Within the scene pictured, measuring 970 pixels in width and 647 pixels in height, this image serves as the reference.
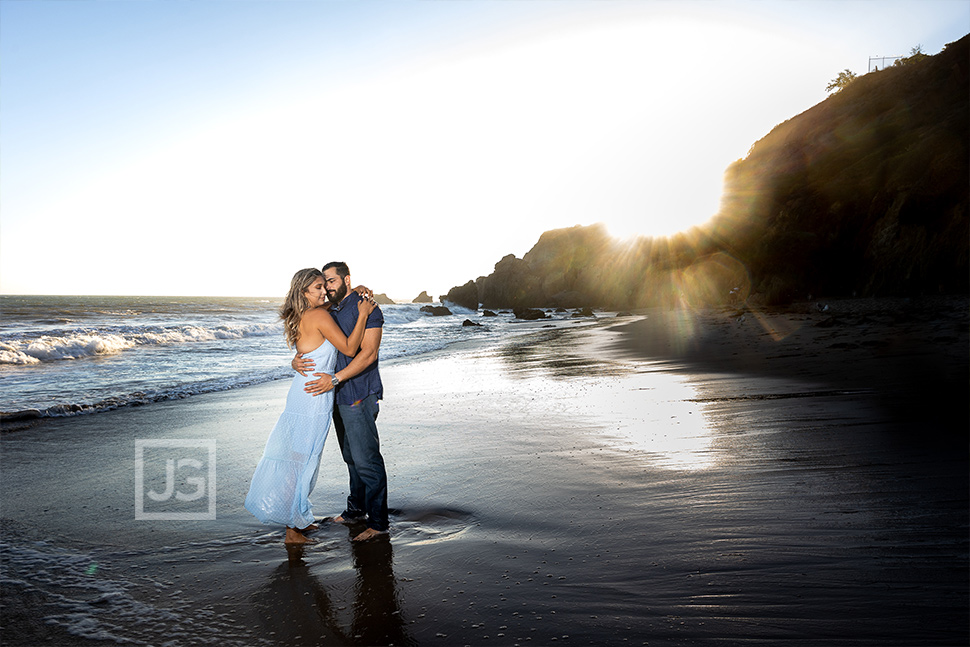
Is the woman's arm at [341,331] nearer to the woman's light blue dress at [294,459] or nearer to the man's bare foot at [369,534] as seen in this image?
the woman's light blue dress at [294,459]

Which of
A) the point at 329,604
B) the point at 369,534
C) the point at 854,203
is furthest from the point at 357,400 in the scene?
the point at 854,203

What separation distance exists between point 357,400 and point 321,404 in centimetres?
28

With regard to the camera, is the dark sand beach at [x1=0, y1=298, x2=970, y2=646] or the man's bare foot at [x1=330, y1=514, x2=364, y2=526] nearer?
the dark sand beach at [x1=0, y1=298, x2=970, y2=646]

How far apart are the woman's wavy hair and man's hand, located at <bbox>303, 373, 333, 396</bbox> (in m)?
0.35

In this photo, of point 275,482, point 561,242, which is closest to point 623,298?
point 561,242

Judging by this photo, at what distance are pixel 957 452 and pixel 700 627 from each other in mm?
3679

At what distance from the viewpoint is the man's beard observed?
13.6 ft

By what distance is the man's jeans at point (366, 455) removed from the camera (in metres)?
3.90

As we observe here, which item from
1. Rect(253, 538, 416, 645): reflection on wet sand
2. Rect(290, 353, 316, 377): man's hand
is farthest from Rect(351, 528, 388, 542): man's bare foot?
Rect(290, 353, 316, 377): man's hand

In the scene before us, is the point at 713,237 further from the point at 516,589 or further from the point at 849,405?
the point at 516,589

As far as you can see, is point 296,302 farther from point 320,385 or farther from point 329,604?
point 329,604

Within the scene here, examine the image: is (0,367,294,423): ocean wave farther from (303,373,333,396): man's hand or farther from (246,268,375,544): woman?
(303,373,333,396): man's hand

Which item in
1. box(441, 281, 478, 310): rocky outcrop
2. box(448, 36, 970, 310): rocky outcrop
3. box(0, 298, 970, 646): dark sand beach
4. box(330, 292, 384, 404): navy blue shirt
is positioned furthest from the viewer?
box(441, 281, 478, 310): rocky outcrop

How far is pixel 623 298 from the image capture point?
6438 centimetres
